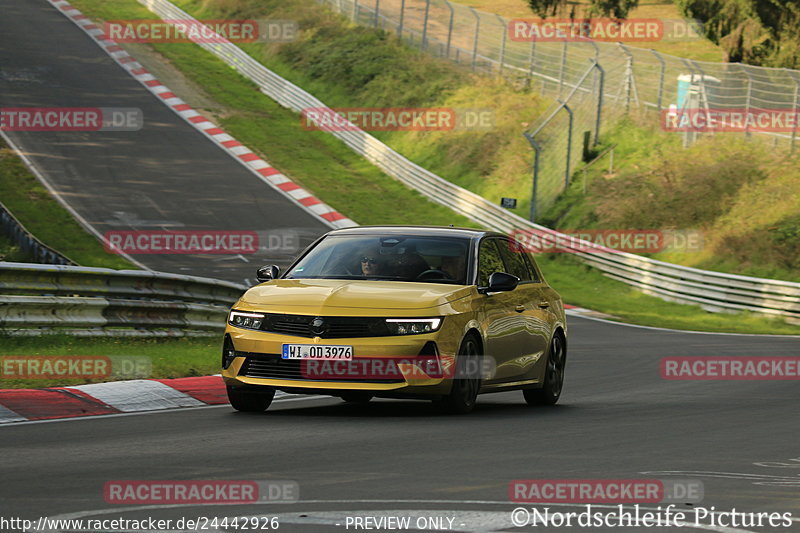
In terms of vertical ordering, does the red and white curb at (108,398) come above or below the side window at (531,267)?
below

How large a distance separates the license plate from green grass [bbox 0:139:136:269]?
16299 mm

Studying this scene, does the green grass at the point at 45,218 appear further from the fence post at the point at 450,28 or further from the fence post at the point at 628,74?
the fence post at the point at 450,28

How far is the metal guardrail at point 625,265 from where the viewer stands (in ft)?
98.2

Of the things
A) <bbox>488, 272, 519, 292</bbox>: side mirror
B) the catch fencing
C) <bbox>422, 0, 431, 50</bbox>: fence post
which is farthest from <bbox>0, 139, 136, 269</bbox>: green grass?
<bbox>422, 0, 431, 50</bbox>: fence post

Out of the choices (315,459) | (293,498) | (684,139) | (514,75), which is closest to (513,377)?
(315,459)

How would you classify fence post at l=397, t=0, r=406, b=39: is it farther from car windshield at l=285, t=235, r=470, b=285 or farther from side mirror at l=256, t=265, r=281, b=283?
side mirror at l=256, t=265, r=281, b=283

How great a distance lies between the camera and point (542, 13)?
184ft

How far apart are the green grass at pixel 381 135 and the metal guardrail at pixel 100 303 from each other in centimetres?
1337

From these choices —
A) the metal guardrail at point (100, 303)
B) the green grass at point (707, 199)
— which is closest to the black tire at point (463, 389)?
the metal guardrail at point (100, 303)

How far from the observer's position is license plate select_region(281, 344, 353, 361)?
10.4 meters

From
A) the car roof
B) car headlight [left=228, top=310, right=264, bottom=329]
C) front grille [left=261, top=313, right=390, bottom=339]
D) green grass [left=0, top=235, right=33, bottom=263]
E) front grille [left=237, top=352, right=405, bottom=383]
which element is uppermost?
the car roof

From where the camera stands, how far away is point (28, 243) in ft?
84.6

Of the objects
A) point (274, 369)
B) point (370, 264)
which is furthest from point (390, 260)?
point (274, 369)

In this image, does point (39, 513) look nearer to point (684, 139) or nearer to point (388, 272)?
point (388, 272)
